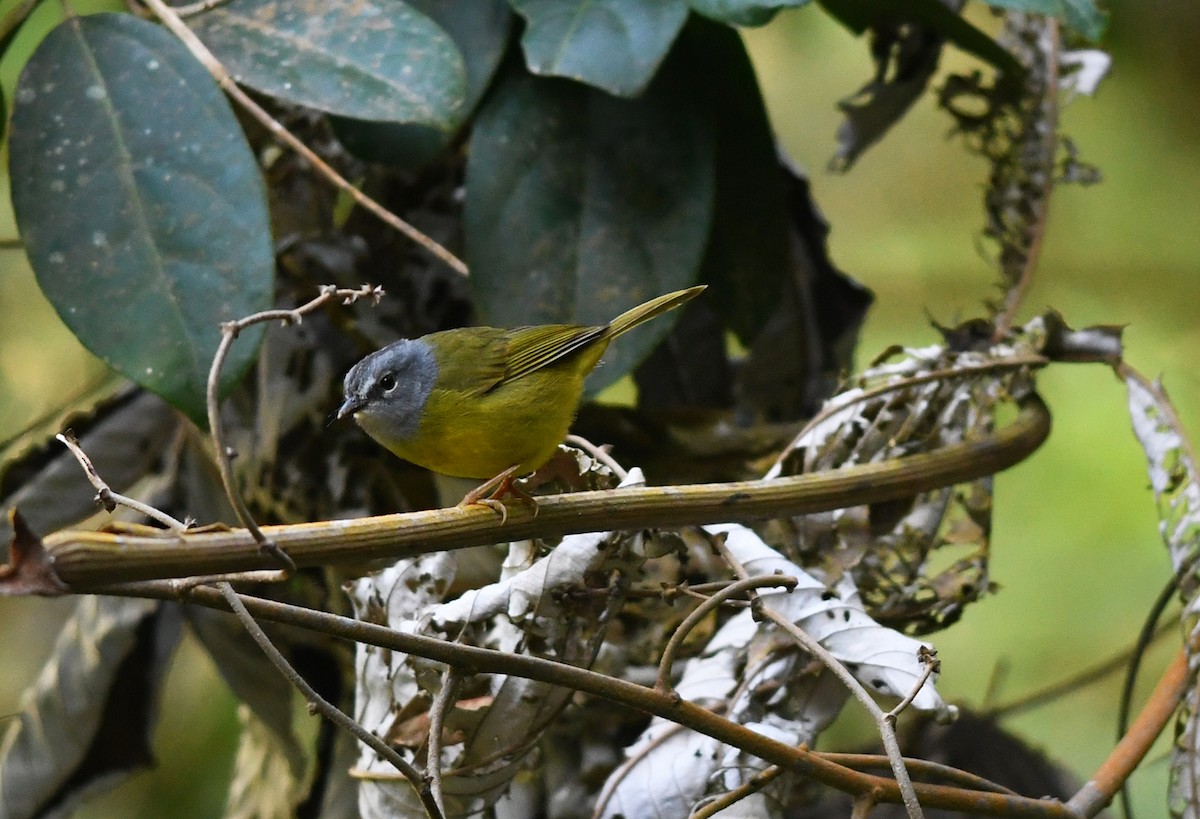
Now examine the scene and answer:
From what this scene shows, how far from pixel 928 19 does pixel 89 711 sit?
255 cm

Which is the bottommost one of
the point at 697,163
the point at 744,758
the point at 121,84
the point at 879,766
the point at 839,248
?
the point at 839,248

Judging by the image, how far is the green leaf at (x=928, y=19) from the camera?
8.70 ft

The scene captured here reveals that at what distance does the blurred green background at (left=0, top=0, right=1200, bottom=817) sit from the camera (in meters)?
4.16

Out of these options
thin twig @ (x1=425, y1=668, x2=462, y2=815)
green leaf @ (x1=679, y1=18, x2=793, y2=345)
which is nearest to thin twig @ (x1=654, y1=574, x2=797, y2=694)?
thin twig @ (x1=425, y1=668, x2=462, y2=815)

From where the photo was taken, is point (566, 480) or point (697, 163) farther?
point (697, 163)

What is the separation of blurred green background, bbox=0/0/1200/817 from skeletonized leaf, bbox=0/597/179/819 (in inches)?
64.5

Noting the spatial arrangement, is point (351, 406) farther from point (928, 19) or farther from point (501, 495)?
point (928, 19)

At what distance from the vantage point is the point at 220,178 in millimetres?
1981

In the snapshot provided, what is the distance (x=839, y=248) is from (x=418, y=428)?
3313mm

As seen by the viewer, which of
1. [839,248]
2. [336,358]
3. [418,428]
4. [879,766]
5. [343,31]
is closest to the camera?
[879,766]

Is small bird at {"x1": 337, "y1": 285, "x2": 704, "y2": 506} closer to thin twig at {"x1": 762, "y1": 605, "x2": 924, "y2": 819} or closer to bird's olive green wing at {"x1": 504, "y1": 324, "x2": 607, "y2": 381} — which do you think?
bird's olive green wing at {"x1": 504, "y1": 324, "x2": 607, "y2": 381}

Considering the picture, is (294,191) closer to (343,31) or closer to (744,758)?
(343,31)

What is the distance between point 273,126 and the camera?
1.93 metres

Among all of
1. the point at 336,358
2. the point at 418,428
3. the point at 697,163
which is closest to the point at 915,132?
the point at 697,163
